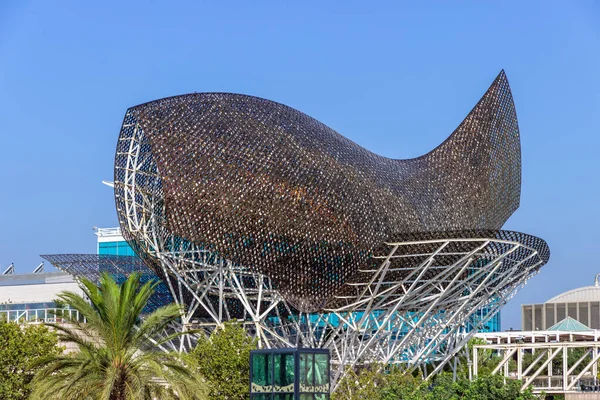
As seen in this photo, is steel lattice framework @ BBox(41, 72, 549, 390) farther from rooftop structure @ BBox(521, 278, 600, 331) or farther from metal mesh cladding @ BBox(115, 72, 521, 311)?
rooftop structure @ BBox(521, 278, 600, 331)

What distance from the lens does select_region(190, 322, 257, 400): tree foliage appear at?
5669 centimetres

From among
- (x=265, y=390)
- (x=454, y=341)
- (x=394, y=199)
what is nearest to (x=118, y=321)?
(x=265, y=390)

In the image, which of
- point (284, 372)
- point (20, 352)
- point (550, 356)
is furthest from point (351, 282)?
point (284, 372)

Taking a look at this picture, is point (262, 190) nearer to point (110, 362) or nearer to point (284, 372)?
point (110, 362)

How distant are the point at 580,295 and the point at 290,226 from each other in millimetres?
75547

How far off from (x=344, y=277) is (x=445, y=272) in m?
5.51

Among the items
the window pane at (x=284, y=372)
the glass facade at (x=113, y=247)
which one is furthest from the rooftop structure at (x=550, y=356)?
the glass facade at (x=113, y=247)

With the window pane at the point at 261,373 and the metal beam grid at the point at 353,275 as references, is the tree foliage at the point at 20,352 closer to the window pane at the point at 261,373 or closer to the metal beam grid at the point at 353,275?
the metal beam grid at the point at 353,275

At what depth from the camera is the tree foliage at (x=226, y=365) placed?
56.7m

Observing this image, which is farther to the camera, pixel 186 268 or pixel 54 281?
pixel 54 281

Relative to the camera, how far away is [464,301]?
68.1 metres

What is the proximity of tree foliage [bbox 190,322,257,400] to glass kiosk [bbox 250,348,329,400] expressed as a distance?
76.4 ft

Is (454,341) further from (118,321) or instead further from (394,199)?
(118,321)

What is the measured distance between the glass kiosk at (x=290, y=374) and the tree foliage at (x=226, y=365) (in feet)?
76.4
